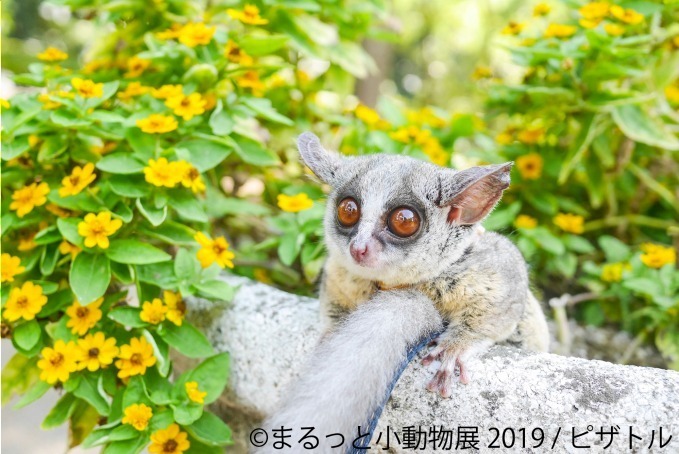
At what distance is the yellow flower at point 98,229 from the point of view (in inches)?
70.9

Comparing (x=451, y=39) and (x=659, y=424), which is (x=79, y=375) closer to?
(x=659, y=424)

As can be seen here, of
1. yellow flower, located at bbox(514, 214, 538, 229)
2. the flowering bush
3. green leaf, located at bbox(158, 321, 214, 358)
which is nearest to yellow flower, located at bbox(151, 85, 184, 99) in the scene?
the flowering bush

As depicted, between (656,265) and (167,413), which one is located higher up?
(656,265)

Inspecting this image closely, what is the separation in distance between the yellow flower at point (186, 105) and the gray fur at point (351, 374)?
3.02ft

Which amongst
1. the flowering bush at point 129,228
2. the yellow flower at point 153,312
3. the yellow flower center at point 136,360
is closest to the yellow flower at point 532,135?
the flowering bush at point 129,228

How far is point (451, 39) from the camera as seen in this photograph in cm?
665

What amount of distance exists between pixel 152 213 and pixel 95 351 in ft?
1.41

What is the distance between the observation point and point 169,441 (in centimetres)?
170

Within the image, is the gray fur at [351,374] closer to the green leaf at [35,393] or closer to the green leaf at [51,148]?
the green leaf at [35,393]

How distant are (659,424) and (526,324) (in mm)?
584

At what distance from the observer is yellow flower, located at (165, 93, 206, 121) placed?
2.05 metres

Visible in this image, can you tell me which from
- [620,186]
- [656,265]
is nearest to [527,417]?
[656,265]

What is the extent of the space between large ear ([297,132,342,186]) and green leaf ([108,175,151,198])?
512 mm

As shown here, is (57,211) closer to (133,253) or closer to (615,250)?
(133,253)
